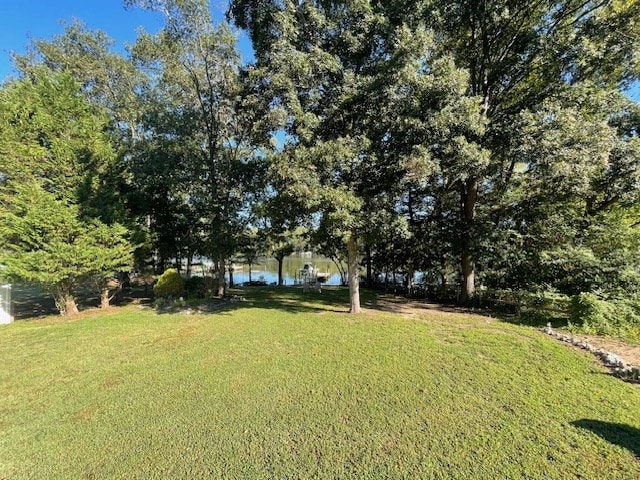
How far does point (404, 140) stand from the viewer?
25.3 ft

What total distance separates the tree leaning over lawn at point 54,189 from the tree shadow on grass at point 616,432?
11453mm

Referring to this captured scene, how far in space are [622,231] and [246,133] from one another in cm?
1311

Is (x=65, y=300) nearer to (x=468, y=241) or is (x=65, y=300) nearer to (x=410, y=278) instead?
(x=468, y=241)

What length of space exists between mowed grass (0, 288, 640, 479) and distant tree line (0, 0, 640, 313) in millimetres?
3445

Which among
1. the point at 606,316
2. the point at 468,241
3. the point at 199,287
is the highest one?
the point at 468,241

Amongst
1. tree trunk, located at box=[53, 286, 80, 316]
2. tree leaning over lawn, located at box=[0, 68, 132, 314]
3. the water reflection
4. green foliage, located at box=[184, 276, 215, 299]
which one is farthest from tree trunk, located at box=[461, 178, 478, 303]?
the water reflection

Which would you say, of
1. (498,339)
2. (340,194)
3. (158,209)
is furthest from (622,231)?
(158,209)

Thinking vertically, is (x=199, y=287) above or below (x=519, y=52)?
below

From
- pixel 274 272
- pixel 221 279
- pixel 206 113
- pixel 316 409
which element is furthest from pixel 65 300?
pixel 274 272

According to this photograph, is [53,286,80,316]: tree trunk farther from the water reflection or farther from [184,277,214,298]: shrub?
the water reflection

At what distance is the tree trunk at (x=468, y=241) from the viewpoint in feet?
35.3

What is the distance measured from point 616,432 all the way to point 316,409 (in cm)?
312

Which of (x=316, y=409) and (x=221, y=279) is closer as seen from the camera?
(x=316, y=409)

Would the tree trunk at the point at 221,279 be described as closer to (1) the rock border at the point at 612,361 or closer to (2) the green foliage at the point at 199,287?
(2) the green foliage at the point at 199,287
